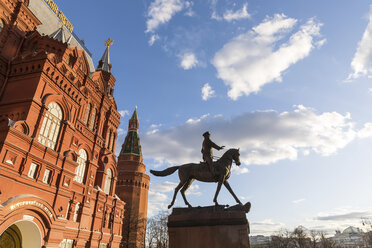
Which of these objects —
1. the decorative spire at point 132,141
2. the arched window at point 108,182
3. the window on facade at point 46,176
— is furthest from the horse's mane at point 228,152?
the decorative spire at point 132,141

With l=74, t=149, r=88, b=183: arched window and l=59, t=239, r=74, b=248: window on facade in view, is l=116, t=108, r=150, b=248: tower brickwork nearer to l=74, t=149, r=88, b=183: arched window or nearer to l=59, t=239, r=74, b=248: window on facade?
l=59, t=239, r=74, b=248: window on facade

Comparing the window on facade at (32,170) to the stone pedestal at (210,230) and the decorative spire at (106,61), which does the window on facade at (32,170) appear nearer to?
the stone pedestal at (210,230)

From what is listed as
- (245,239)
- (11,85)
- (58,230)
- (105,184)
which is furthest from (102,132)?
(245,239)

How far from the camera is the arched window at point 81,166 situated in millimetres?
22456

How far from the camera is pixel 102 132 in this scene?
1164 inches

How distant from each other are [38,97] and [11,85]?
329 centimetres

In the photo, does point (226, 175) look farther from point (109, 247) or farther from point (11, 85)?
point (109, 247)

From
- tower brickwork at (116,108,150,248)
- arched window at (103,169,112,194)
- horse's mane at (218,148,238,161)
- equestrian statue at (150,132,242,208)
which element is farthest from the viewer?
tower brickwork at (116,108,150,248)

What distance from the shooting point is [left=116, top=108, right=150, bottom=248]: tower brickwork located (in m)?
41.2

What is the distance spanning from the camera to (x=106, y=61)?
3478cm

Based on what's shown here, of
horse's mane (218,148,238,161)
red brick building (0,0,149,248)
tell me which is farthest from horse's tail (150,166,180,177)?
red brick building (0,0,149,248)

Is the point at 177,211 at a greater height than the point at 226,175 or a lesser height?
lesser

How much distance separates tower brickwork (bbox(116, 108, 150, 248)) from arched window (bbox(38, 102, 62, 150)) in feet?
86.1

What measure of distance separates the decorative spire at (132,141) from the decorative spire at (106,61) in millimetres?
22357
